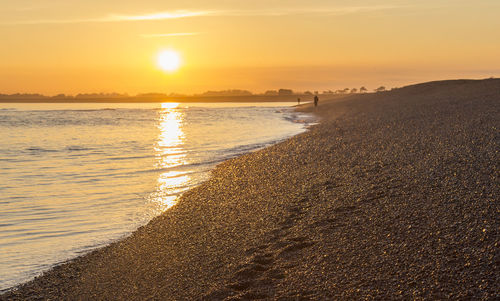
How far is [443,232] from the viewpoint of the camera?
22.6 ft

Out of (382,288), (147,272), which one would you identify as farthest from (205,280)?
(382,288)

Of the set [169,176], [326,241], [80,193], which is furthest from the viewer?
[169,176]

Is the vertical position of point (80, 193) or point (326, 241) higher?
point (326, 241)

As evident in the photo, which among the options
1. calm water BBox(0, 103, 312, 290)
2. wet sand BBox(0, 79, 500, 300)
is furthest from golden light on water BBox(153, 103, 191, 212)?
wet sand BBox(0, 79, 500, 300)

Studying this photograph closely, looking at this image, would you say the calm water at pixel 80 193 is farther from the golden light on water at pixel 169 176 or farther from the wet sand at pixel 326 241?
the wet sand at pixel 326 241

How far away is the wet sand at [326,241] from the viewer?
6.00m

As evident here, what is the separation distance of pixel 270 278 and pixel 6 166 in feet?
64.8

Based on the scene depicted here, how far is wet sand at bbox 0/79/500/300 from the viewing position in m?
6.00

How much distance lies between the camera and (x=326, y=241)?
7.49m

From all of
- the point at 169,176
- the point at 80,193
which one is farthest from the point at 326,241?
the point at 169,176

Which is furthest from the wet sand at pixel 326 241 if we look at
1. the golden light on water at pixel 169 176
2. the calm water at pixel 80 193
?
the golden light on water at pixel 169 176

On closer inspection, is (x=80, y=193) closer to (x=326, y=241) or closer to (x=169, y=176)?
(x=169, y=176)

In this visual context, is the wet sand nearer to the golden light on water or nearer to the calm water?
the calm water

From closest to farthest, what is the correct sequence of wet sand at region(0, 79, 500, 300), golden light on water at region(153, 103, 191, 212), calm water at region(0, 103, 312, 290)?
wet sand at region(0, 79, 500, 300), calm water at region(0, 103, 312, 290), golden light on water at region(153, 103, 191, 212)
